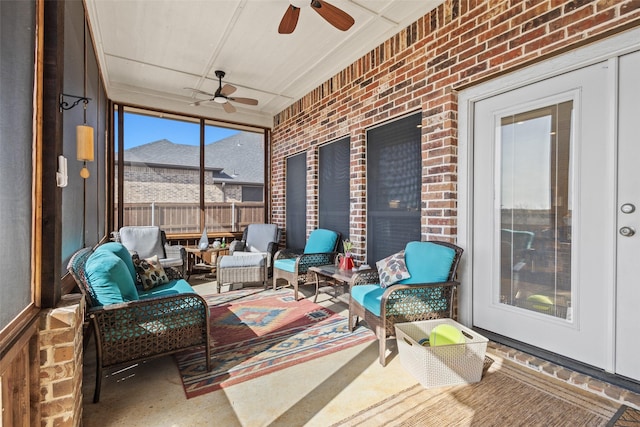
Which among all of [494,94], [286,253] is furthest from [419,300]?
[286,253]

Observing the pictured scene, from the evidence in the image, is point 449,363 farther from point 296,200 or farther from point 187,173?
point 187,173

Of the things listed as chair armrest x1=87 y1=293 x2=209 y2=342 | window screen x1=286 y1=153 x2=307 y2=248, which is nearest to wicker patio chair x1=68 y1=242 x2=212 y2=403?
chair armrest x1=87 y1=293 x2=209 y2=342

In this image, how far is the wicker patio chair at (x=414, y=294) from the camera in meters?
2.29

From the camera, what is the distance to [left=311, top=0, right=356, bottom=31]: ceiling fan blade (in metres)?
2.44

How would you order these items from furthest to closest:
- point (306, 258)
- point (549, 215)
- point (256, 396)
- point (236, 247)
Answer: point (236, 247) → point (306, 258) → point (549, 215) → point (256, 396)

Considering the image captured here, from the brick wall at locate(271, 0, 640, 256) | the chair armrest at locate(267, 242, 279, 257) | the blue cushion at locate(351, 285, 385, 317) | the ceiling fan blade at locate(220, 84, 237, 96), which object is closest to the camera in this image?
the brick wall at locate(271, 0, 640, 256)

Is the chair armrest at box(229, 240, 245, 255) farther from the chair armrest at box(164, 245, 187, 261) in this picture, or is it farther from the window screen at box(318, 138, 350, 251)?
the window screen at box(318, 138, 350, 251)

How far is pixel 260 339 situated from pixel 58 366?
156 cm

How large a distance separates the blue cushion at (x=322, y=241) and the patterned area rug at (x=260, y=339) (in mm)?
808

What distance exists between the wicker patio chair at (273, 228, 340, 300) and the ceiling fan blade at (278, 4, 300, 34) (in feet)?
8.23

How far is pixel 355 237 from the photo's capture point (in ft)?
13.0

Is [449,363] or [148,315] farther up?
[148,315]

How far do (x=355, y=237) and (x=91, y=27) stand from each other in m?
3.77

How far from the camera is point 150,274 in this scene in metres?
3.00
